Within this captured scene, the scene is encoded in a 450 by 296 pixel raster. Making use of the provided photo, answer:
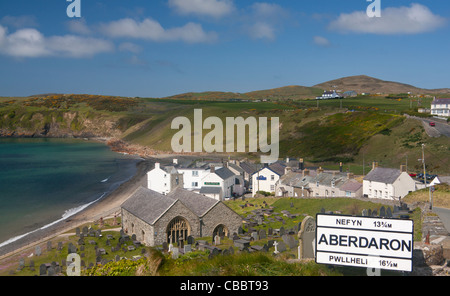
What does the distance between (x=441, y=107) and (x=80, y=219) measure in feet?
383

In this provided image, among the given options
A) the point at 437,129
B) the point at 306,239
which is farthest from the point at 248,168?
the point at 306,239

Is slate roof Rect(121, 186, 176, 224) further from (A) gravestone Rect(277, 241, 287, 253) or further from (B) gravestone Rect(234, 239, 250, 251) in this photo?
(A) gravestone Rect(277, 241, 287, 253)

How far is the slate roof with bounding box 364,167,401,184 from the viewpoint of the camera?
51.2 m

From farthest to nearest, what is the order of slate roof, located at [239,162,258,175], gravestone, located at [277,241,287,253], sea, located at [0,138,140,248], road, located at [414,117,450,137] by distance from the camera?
road, located at [414,117,450,137], slate roof, located at [239,162,258,175], sea, located at [0,138,140,248], gravestone, located at [277,241,287,253]

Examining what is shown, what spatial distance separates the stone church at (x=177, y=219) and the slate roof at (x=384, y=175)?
22.7m

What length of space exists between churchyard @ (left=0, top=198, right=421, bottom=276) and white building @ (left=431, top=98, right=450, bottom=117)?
93.9 m

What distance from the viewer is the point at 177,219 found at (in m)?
37.8

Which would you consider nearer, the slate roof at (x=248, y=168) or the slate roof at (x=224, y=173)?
the slate roof at (x=224, y=173)

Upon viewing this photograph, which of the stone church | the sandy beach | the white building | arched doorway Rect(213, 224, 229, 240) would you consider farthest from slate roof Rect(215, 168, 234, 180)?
the white building

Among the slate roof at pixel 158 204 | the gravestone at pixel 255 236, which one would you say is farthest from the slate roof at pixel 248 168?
the gravestone at pixel 255 236

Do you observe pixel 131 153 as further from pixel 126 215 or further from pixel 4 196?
pixel 126 215

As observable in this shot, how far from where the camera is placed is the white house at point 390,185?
166 feet

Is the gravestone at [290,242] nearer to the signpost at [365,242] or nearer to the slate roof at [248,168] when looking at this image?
the signpost at [365,242]
